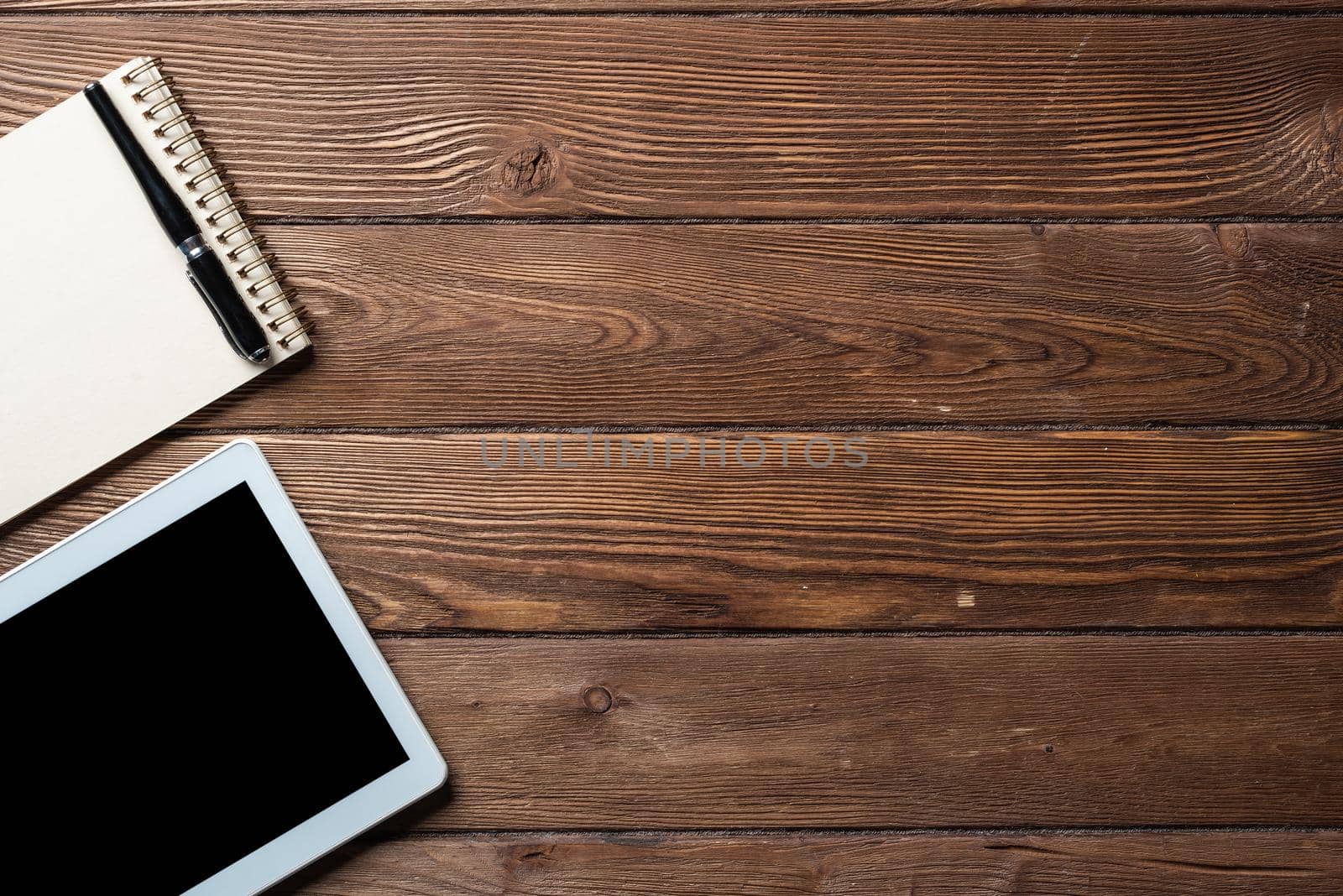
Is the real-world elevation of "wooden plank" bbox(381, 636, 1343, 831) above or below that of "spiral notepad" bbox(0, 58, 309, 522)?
below

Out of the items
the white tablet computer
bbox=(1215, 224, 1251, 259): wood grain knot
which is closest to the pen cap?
the white tablet computer

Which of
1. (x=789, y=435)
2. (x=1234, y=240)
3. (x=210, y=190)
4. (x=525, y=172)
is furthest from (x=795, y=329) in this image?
(x=210, y=190)

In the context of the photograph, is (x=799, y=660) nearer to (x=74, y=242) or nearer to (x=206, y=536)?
(x=206, y=536)

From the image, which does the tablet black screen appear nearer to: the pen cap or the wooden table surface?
the wooden table surface

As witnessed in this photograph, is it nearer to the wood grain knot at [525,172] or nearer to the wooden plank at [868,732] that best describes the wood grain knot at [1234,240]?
the wooden plank at [868,732]

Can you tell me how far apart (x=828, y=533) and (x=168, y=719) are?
49 centimetres

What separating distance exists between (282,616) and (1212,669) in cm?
69

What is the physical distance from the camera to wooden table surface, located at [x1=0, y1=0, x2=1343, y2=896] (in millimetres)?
689

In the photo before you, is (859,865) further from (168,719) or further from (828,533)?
(168,719)

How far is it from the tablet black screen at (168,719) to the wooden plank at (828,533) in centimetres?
7

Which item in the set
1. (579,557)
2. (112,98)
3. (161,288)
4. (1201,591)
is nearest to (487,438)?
(579,557)

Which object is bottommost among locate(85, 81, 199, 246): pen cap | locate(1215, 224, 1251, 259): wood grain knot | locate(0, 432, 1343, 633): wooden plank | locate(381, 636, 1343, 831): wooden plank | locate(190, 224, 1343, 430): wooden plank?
locate(381, 636, 1343, 831): wooden plank

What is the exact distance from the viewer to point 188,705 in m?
0.64

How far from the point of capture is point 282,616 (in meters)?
0.65
